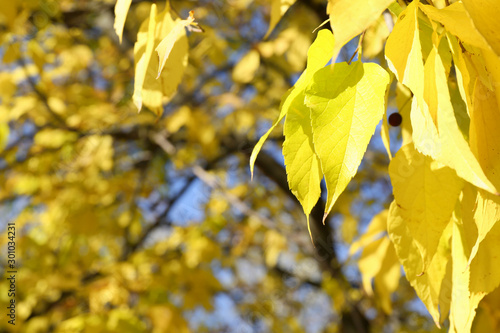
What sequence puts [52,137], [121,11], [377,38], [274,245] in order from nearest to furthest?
[121,11]
[377,38]
[52,137]
[274,245]

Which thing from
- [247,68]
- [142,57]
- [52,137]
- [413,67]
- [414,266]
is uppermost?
[413,67]

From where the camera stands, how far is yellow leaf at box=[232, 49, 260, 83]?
160 centimetres

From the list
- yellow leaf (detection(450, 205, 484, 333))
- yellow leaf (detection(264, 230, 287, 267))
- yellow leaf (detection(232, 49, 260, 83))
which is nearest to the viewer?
yellow leaf (detection(450, 205, 484, 333))

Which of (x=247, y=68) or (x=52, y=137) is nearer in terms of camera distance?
(x=247, y=68)

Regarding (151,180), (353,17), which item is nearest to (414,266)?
(353,17)

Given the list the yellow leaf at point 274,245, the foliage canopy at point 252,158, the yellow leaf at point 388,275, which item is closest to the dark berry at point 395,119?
the foliage canopy at point 252,158

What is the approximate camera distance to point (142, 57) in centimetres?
60

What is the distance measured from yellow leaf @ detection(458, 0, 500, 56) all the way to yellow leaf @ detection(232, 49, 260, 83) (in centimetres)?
129

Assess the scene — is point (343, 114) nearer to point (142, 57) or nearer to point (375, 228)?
point (142, 57)

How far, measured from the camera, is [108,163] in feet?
8.37

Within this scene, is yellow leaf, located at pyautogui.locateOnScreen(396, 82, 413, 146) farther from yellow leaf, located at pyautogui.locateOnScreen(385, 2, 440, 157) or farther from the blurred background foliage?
the blurred background foliage

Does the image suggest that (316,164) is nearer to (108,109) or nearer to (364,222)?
(108,109)

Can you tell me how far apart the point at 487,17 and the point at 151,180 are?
9.03 ft

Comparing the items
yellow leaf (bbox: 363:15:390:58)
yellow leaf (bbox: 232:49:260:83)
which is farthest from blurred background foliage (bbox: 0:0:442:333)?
yellow leaf (bbox: 363:15:390:58)
